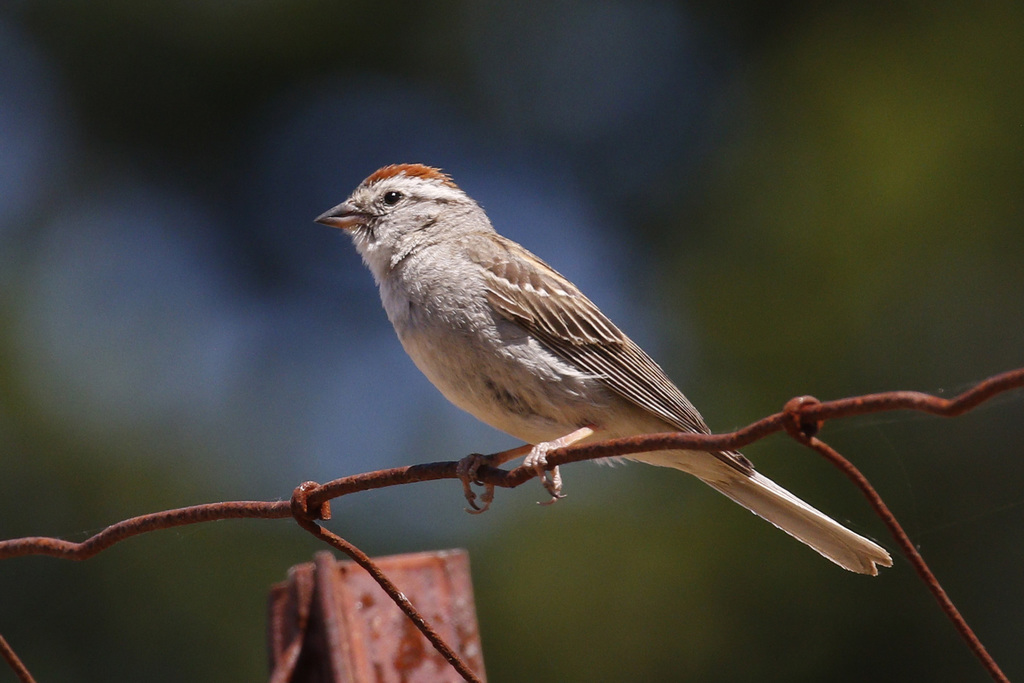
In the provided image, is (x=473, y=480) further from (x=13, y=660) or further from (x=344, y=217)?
(x=344, y=217)

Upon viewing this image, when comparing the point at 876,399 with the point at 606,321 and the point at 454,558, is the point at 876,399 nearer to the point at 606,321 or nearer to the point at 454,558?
the point at 454,558

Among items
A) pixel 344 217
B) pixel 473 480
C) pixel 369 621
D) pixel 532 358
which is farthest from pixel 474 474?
pixel 344 217

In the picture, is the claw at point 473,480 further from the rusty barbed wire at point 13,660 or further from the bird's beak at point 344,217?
the bird's beak at point 344,217

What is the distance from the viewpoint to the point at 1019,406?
569 cm

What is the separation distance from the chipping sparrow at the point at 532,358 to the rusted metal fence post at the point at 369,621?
617mm

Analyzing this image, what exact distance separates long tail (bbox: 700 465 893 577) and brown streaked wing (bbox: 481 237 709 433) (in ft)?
1.01

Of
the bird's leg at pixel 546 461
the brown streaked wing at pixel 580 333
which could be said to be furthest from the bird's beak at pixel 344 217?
the bird's leg at pixel 546 461

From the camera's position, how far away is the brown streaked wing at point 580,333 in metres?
3.29

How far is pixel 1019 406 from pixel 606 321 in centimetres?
332

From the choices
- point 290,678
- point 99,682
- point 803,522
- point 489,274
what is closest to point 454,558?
point 290,678

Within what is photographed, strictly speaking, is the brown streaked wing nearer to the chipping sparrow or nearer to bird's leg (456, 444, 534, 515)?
the chipping sparrow

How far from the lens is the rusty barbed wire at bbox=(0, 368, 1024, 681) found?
4.26 feet

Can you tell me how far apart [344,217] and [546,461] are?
2.40 meters

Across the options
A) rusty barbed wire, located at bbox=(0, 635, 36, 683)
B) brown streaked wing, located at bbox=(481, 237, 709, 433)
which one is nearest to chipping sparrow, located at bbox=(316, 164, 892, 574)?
brown streaked wing, located at bbox=(481, 237, 709, 433)
